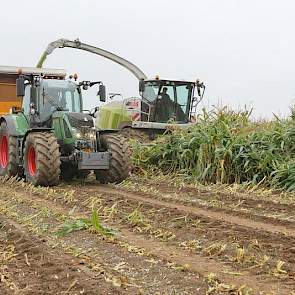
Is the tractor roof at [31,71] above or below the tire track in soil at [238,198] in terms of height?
above

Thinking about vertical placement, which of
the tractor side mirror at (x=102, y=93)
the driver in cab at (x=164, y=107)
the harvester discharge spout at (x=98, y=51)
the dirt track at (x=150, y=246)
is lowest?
the dirt track at (x=150, y=246)

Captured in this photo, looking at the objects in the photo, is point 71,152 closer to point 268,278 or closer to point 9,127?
point 9,127

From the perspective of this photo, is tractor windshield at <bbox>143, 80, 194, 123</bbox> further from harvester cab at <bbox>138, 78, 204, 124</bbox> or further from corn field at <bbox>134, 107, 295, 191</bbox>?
corn field at <bbox>134, 107, 295, 191</bbox>

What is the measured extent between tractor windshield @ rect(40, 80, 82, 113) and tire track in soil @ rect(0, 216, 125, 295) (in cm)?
535

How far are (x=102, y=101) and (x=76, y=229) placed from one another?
17.2ft

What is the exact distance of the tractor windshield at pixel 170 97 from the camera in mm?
15367

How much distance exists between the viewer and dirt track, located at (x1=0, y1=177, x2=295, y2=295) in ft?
12.6

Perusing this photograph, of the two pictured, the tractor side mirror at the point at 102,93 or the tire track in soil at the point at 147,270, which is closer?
the tire track in soil at the point at 147,270

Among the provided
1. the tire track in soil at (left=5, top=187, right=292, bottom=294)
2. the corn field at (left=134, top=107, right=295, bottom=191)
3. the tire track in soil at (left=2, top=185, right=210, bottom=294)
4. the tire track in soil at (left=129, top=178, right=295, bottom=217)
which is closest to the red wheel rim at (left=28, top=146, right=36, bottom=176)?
the tire track in soil at (left=129, top=178, right=295, bottom=217)

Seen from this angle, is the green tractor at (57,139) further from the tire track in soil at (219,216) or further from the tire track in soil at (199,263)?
the tire track in soil at (199,263)

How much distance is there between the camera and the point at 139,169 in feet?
39.0

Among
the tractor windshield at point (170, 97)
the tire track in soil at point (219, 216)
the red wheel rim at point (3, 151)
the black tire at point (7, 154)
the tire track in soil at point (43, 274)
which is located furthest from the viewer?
the tractor windshield at point (170, 97)

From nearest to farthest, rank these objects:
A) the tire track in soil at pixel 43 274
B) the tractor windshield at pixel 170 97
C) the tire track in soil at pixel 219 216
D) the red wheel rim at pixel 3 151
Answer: the tire track in soil at pixel 43 274
the tire track in soil at pixel 219 216
the red wheel rim at pixel 3 151
the tractor windshield at pixel 170 97

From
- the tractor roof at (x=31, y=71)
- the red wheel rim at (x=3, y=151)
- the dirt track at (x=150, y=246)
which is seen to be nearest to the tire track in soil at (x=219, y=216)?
the dirt track at (x=150, y=246)
